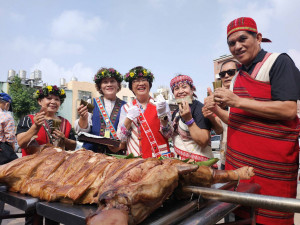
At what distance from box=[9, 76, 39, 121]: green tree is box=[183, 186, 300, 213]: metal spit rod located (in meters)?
29.6

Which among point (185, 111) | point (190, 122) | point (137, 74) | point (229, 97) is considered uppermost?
point (137, 74)

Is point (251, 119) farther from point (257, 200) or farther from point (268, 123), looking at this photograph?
point (257, 200)

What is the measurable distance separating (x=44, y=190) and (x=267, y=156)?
172 centimetres

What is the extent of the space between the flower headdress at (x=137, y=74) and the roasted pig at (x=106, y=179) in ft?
6.09

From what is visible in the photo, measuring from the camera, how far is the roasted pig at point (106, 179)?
0.95 m

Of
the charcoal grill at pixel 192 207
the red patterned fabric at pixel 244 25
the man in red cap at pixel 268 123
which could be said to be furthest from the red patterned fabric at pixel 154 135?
the charcoal grill at pixel 192 207

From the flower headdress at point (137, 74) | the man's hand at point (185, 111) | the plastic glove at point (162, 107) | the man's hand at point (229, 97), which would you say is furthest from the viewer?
the flower headdress at point (137, 74)

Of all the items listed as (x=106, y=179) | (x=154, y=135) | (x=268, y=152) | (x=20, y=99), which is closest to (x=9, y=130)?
(x=154, y=135)

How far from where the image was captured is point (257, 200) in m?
0.98

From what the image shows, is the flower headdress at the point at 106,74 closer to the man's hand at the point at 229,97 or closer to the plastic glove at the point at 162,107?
the plastic glove at the point at 162,107

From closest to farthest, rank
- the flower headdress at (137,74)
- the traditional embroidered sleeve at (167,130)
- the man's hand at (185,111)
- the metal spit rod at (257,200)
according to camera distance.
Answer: the metal spit rod at (257,200) → the man's hand at (185,111) → the traditional embroidered sleeve at (167,130) → the flower headdress at (137,74)

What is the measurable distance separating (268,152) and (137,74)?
2.28 metres

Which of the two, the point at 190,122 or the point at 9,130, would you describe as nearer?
the point at 190,122

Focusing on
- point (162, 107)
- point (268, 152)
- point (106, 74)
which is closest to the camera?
point (268, 152)
